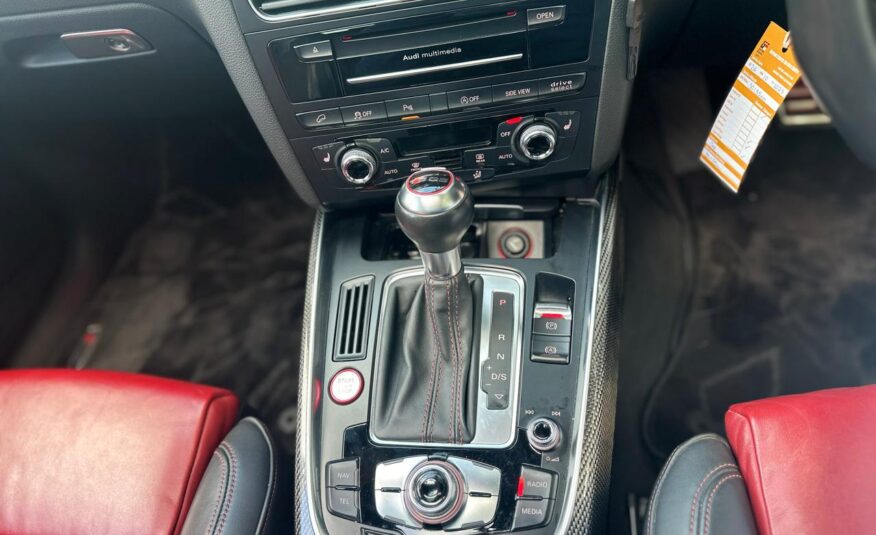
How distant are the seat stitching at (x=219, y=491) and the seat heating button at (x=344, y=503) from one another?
0.13 m

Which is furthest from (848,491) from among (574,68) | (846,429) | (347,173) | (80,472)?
(80,472)

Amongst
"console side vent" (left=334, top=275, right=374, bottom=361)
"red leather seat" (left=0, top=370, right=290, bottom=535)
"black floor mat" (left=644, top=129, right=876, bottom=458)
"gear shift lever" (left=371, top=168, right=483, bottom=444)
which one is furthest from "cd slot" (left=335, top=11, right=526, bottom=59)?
"black floor mat" (left=644, top=129, right=876, bottom=458)

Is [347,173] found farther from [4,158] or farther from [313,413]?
[4,158]

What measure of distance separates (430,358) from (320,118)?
0.34 meters

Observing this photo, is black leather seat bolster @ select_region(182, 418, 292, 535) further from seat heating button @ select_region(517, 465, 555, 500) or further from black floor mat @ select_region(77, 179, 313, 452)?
black floor mat @ select_region(77, 179, 313, 452)

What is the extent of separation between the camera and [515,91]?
3.06 ft

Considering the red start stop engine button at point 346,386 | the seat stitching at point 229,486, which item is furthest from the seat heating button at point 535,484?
the seat stitching at point 229,486

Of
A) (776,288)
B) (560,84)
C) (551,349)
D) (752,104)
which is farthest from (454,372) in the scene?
(776,288)

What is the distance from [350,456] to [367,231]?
0.34 metres

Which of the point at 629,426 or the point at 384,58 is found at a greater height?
the point at 384,58

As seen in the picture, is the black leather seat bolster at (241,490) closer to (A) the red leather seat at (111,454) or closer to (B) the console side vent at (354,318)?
(A) the red leather seat at (111,454)

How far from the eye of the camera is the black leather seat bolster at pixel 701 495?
821 mm

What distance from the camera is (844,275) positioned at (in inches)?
63.1

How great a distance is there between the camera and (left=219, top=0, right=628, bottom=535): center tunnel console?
34.3 inches
